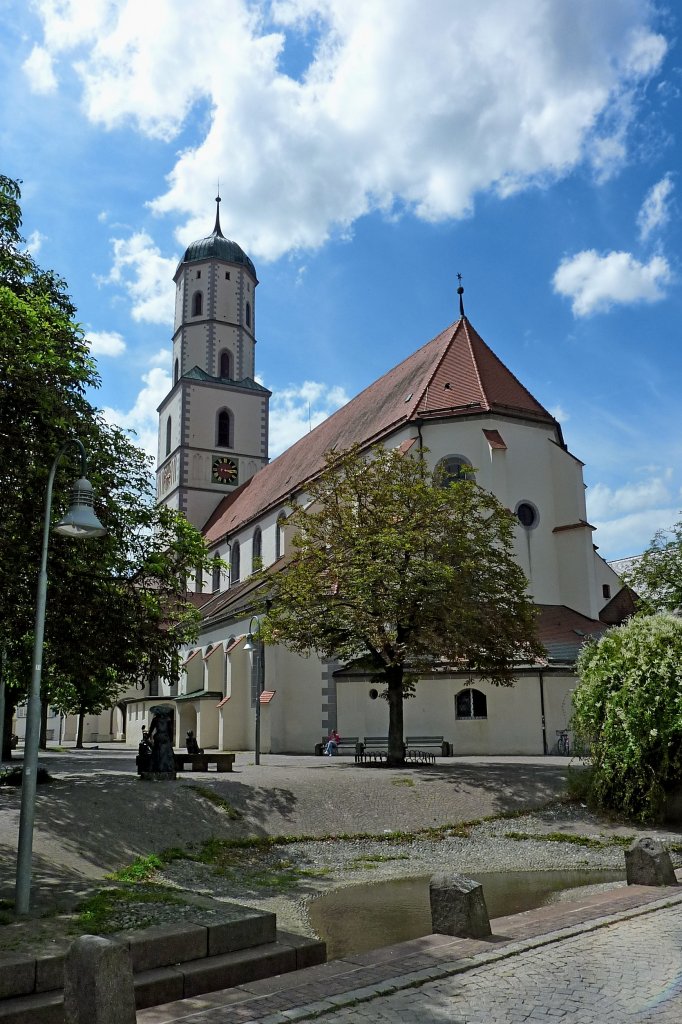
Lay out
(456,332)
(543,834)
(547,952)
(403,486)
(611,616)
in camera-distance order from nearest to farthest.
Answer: (547,952) < (543,834) < (403,486) < (611,616) < (456,332)

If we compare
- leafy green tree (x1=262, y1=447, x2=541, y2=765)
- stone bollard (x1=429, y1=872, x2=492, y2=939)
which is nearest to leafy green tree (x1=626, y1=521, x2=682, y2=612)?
leafy green tree (x1=262, y1=447, x2=541, y2=765)

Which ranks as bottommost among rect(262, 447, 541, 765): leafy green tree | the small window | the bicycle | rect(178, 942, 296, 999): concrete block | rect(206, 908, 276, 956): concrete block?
rect(178, 942, 296, 999): concrete block

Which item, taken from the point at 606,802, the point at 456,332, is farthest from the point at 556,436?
the point at 606,802

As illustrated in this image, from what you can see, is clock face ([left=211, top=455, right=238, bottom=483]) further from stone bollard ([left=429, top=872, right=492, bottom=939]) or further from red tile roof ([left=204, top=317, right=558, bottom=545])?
stone bollard ([left=429, top=872, right=492, bottom=939])

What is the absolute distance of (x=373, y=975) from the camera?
6281 mm

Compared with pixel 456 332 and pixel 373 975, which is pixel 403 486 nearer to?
pixel 373 975

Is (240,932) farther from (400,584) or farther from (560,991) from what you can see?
(400,584)

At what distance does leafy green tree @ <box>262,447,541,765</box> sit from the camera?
19.7 metres

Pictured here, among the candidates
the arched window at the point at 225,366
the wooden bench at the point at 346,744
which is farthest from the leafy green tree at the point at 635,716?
the arched window at the point at 225,366

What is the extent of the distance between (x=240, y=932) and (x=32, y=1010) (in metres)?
1.87

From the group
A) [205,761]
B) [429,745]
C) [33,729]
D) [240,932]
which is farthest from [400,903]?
[429,745]

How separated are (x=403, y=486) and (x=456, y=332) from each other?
58.1 feet

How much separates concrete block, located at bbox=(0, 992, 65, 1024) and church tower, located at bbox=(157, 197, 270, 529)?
160ft

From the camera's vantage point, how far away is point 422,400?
33.5m
